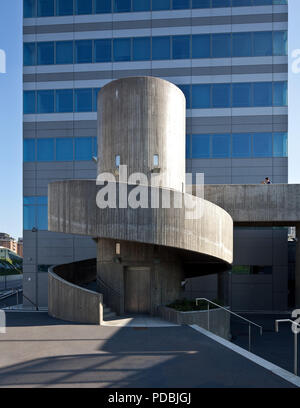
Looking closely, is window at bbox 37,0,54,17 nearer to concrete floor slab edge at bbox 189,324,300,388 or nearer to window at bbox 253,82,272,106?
window at bbox 253,82,272,106

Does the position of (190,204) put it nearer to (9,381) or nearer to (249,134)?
(9,381)

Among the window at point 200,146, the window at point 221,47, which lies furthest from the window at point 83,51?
the window at point 200,146

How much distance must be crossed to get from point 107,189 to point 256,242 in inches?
565

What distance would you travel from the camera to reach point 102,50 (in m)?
22.4

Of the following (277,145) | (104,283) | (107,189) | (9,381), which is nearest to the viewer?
(9,381)

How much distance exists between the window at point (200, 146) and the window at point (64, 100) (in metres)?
9.41

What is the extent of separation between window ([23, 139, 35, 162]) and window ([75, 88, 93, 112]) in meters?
4.15

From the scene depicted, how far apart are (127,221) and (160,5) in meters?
18.9

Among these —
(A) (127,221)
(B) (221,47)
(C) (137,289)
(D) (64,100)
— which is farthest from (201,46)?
(C) (137,289)

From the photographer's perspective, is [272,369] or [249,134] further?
[249,134]

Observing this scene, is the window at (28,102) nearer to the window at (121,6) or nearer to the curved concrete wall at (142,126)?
the window at (121,6)

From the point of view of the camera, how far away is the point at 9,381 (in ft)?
19.3

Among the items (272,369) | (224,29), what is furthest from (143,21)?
(272,369)

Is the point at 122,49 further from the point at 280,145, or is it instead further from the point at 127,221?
the point at 127,221
